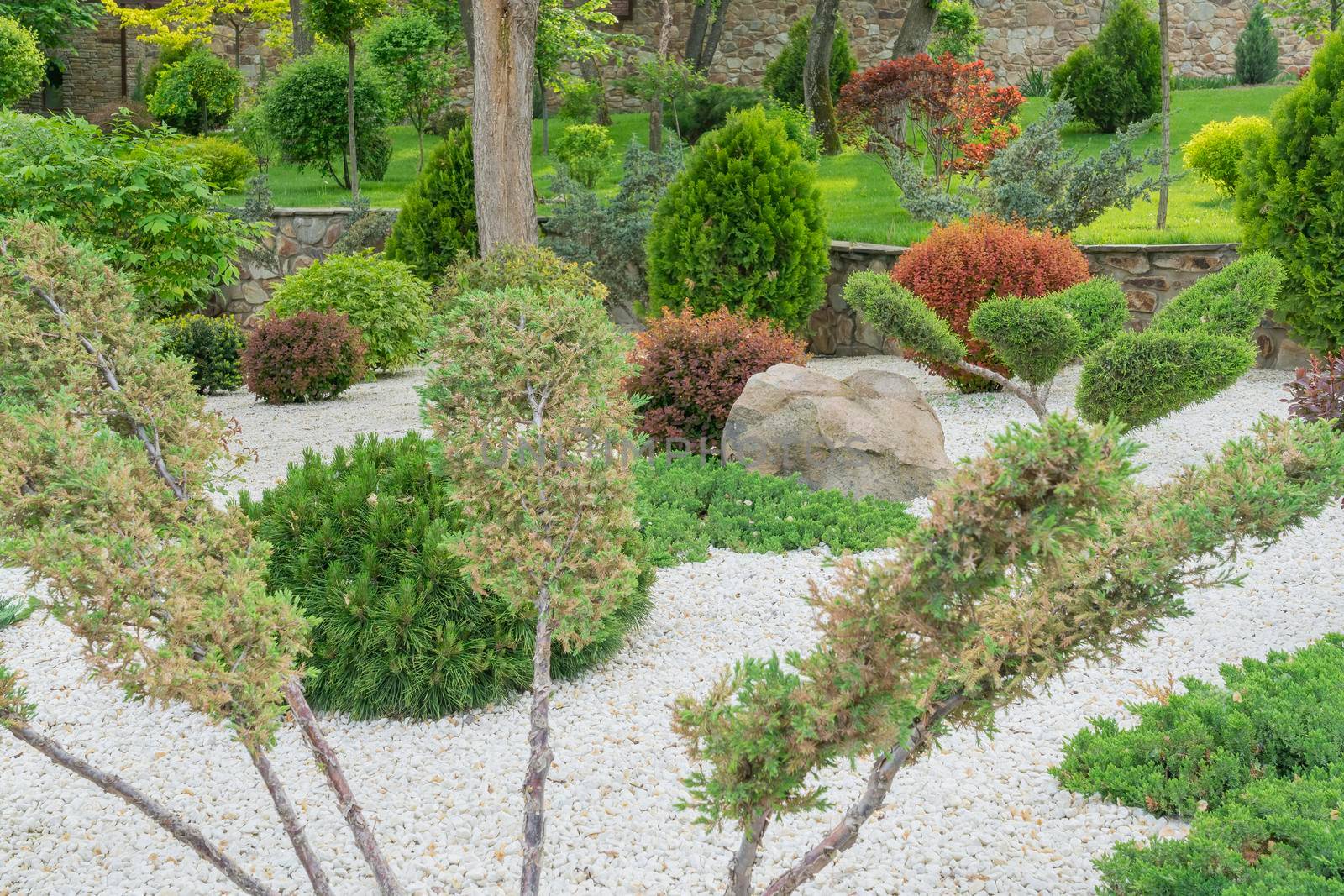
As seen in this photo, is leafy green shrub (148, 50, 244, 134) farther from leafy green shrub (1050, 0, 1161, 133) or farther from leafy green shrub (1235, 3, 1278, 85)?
leafy green shrub (1235, 3, 1278, 85)

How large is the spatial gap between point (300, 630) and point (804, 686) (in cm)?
96

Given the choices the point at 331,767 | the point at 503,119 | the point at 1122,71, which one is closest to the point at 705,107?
the point at 1122,71

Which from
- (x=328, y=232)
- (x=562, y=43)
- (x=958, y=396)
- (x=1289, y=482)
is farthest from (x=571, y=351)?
(x=562, y=43)

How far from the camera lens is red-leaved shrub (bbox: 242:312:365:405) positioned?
8.80m

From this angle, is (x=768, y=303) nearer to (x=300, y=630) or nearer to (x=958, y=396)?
(x=958, y=396)

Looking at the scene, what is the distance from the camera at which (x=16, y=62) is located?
54.2ft

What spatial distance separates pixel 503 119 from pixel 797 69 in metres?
7.95

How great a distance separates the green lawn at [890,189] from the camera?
10.2 metres

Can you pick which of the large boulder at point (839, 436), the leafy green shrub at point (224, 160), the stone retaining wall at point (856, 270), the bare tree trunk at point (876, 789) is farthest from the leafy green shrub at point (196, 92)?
the bare tree trunk at point (876, 789)

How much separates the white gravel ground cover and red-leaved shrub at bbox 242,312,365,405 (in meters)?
4.56

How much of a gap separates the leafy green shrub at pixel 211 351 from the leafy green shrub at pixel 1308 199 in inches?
326

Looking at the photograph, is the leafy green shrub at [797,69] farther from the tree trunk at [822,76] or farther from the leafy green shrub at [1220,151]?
the leafy green shrub at [1220,151]

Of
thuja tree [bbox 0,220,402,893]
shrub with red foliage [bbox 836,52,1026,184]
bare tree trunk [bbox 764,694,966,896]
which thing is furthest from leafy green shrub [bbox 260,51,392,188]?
bare tree trunk [bbox 764,694,966,896]

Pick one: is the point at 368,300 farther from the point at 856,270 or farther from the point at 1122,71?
the point at 1122,71
